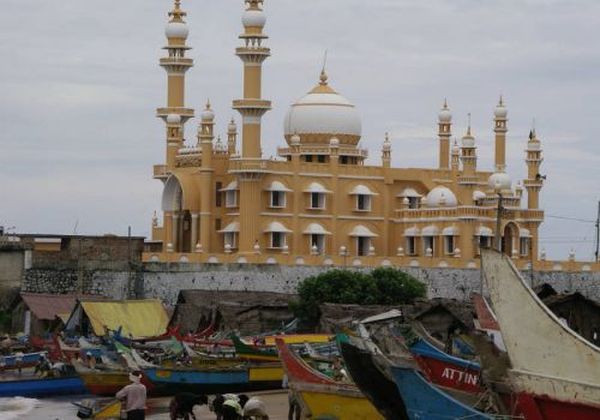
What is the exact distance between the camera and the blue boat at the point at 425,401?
28873mm

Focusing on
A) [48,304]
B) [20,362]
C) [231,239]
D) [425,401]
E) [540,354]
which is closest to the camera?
[540,354]

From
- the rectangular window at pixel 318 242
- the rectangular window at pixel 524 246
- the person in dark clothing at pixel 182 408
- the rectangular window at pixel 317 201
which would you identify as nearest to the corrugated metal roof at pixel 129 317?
the rectangular window at pixel 318 242

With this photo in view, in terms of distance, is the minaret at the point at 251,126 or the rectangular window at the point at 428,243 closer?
the minaret at the point at 251,126

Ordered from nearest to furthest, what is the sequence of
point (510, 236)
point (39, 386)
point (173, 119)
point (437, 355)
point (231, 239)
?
1. point (437, 355)
2. point (39, 386)
3. point (231, 239)
4. point (510, 236)
5. point (173, 119)

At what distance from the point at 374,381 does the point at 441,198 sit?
42.0m

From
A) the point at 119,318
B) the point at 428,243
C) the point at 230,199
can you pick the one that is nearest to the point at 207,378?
the point at 119,318

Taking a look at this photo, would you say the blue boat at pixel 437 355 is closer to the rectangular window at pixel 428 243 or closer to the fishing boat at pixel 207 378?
the fishing boat at pixel 207 378

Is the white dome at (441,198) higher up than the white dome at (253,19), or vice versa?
the white dome at (253,19)

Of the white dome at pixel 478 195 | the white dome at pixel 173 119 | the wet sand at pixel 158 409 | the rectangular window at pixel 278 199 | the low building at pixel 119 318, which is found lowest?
the wet sand at pixel 158 409

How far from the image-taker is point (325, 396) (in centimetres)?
3456

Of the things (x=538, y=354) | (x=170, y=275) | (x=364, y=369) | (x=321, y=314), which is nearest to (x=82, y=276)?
(x=170, y=275)

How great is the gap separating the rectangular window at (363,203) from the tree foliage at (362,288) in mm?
7929

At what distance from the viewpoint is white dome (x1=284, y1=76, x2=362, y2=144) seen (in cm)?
7481

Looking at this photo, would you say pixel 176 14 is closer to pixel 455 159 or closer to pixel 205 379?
pixel 455 159
